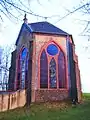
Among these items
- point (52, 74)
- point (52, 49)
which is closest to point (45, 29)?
point (52, 49)

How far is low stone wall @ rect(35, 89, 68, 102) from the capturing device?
22.9m

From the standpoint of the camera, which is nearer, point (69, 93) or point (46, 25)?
point (69, 93)

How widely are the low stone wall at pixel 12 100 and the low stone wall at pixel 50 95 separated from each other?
145 centimetres

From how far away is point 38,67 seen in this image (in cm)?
2375

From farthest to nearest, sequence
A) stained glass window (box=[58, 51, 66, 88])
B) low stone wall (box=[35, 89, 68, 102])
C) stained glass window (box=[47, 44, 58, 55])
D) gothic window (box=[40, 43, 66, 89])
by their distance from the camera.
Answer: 1. stained glass window (box=[47, 44, 58, 55])
2. stained glass window (box=[58, 51, 66, 88])
3. gothic window (box=[40, 43, 66, 89])
4. low stone wall (box=[35, 89, 68, 102])

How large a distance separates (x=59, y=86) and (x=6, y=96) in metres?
5.85

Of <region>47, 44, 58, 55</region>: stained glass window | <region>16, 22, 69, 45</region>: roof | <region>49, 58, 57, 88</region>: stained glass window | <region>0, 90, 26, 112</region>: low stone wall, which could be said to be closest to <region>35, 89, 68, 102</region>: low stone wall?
<region>49, 58, 57, 88</region>: stained glass window

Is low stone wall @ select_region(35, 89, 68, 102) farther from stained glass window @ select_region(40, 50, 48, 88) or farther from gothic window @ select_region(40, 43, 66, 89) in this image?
stained glass window @ select_region(40, 50, 48, 88)

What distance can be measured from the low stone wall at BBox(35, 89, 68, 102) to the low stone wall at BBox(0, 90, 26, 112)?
1448 mm

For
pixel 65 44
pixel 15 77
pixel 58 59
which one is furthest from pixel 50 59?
pixel 15 77

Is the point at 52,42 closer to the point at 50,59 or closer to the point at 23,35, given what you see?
the point at 50,59

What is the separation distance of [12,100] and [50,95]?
402 centimetres

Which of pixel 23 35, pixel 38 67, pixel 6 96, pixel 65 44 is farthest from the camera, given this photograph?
pixel 23 35

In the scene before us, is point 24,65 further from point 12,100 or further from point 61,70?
point 12,100
